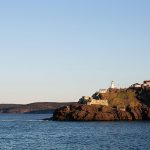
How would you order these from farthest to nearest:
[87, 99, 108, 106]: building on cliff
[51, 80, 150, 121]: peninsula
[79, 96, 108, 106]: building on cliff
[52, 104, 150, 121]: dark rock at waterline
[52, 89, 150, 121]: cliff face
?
[79, 96, 108, 106]: building on cliff
[87, 99, 108, 106]: building on cliff
[51, 80, 150, 121]: peninsula
[52, 89, 150, 121]: cliff face
[52, 104, 150, 121]: dark rock at waterline

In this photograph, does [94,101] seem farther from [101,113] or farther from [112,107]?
[101,113]

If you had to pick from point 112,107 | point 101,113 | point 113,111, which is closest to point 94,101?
point 112,107

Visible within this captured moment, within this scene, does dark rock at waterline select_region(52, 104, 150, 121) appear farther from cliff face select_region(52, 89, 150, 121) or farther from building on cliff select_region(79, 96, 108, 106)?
building on cliff select_region(79, 96, 108, 106)

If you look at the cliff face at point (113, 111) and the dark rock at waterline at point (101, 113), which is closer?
the dark rock at waterline at point (101, 113)

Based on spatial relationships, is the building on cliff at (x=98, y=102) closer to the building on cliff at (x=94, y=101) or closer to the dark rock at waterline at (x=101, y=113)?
the building on cliff at (x=94, y=101)

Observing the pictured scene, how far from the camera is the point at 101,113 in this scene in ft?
549

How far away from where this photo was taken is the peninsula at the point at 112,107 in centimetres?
16750

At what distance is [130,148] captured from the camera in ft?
249

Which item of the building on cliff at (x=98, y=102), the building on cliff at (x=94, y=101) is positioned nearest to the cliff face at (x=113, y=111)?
the building on cliff at (x=98, y=102)

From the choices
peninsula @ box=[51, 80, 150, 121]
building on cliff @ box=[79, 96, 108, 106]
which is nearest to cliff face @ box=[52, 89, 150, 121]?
peninsula @ box=[51, 80, 150, 121]

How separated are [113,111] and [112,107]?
5.84 metres

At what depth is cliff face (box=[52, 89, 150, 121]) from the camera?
548 ft

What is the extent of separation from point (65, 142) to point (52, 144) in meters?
4.34

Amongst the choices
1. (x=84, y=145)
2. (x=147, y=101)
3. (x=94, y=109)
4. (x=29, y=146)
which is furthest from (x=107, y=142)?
(x=147, y=101)
